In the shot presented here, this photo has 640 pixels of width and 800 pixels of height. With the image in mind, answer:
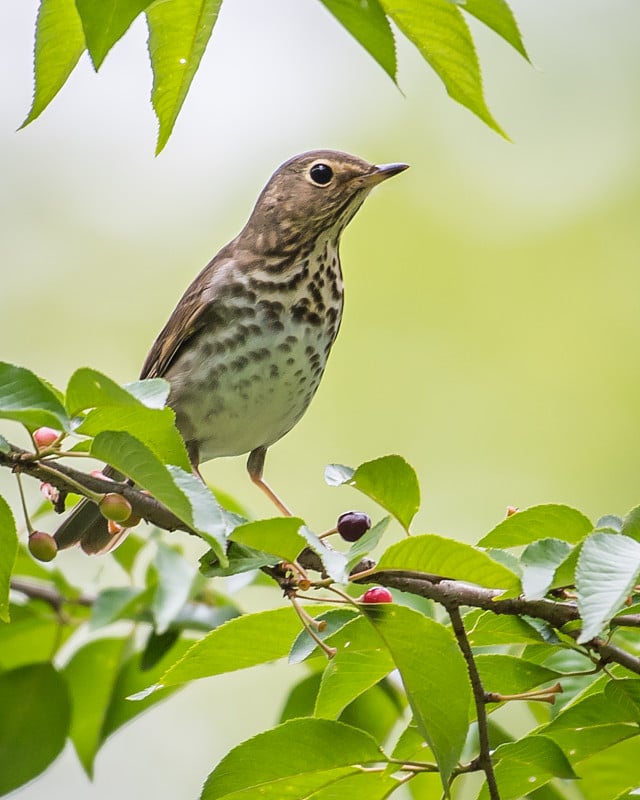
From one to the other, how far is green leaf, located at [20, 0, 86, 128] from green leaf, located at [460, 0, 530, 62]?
0.64 meters

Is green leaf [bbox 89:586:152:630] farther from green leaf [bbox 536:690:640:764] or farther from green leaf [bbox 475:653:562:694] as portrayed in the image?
green leaf [bbox 536:690:640:764]

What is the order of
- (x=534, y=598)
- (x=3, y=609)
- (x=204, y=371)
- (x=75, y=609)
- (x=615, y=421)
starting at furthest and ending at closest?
(x=615, y=421) < (x=204, y=371) < (x=75, y=609) < (x=3, y=609) < (x=534, y=598)

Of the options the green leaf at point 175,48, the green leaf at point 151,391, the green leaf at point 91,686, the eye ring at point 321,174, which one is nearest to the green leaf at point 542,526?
the green leaf at point 151,391

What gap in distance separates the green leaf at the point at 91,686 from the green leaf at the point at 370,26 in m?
2.07

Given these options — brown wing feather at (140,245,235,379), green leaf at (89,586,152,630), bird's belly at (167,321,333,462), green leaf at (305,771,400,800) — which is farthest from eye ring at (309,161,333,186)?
green leaf at (305,771,400,800)

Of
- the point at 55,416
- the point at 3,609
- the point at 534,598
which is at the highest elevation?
the point at 55,416

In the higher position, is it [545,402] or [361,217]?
[361,217]

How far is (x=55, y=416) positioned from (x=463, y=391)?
647cm

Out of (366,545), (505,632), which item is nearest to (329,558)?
(366,545)

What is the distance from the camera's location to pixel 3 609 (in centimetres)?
197

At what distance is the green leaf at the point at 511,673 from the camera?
2.12m

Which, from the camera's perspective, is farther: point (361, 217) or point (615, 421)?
point (361, 217)

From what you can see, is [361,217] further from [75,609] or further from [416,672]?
[416,672]

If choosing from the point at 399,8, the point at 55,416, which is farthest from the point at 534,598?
the point at 399,8
